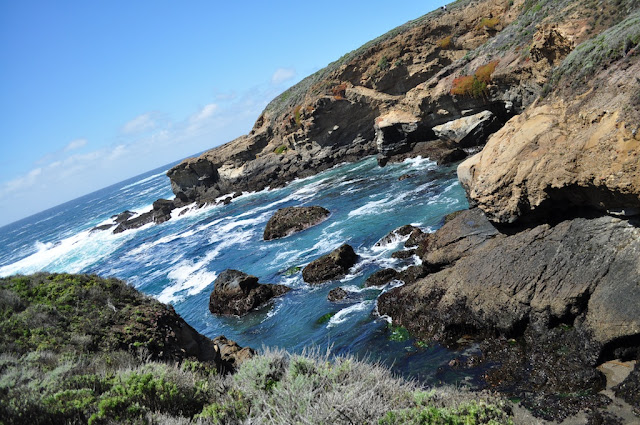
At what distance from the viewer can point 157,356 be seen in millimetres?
8258

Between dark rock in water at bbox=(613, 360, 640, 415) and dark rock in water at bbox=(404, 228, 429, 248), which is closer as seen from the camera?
dark rock in water at bbox=(613, 360, 640, 415)

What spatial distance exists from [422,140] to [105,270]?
33.5 metres

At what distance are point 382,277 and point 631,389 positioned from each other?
30.2 feet

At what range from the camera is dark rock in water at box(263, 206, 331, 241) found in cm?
2875

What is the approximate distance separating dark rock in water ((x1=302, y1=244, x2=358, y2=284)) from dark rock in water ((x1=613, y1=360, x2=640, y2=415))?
464 inches

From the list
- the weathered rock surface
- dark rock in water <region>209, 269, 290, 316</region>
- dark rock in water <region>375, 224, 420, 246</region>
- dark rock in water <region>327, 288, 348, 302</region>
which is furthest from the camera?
dark rock in water <region>375, 224, 420, 246</region>

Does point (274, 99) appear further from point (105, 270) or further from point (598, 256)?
point (598, 256)

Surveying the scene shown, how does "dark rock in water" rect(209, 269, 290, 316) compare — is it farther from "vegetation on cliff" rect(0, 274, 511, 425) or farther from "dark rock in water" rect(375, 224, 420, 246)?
"vegetation on cliff" rect(0, 274, 511, 425)

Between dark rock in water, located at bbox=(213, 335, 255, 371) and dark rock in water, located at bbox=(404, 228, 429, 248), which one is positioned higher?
dark rock in water, located at bbox=(213, 335, 255, 371)

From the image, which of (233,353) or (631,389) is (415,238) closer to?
(233,353)

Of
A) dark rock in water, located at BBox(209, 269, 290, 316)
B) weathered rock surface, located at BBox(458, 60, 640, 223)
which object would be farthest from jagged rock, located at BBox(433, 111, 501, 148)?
dark rock in water, located at BBox(209, 269, 290, 316)

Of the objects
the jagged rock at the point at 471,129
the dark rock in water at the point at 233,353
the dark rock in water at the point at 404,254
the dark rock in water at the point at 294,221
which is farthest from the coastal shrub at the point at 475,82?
the dark rock in water at the point at 233,353

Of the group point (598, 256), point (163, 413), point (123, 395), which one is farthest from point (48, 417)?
point (598, 256)

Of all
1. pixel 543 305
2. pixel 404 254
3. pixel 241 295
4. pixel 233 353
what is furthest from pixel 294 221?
pixel 543 305
